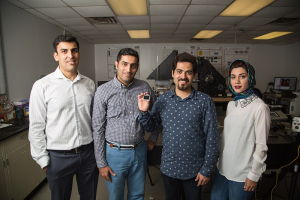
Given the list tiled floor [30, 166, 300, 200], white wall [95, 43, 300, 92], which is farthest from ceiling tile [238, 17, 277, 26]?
tiled floor [30, 166, 300, 200]

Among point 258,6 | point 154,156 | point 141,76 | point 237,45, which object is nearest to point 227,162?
point 154,156

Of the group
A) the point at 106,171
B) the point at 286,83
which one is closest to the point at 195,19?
the point at 106,171

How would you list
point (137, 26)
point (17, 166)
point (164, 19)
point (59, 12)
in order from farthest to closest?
point (137, 26) → point (164, 19) → point (59, 12) → point (17, 166)

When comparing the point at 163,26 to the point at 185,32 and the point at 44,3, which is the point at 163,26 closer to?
the point at 185,32

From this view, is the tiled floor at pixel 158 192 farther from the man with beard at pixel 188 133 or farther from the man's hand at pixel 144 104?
the man's hand at pixel 144 104

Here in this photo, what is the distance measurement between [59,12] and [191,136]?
307 centimetres

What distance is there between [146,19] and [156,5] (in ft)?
2.11

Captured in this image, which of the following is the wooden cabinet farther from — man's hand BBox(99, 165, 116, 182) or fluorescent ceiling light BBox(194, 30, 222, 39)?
fluorescent ceiling light BBox(194, 30, 222, 39)

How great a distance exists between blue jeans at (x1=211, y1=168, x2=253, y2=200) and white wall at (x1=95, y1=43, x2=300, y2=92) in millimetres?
4585

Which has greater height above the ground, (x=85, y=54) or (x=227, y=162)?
(x=85, y=54)

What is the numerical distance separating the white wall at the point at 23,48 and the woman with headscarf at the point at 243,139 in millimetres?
2891

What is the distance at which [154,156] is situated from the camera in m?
1.79

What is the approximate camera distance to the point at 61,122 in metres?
1.24

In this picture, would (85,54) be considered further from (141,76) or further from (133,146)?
(133,146)
